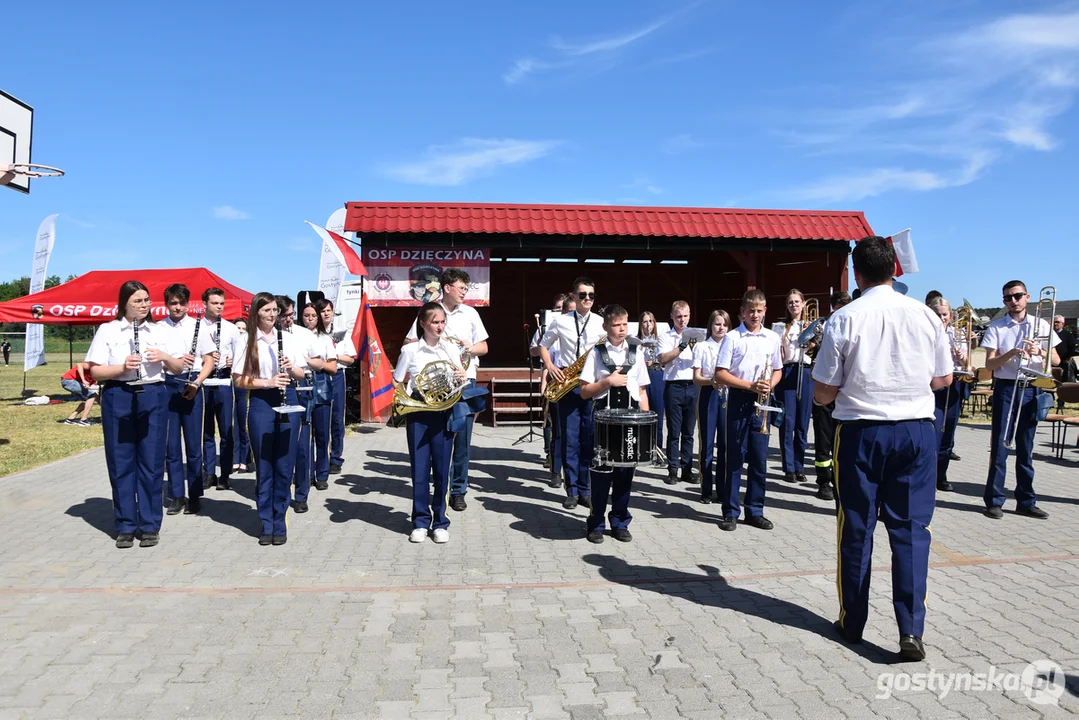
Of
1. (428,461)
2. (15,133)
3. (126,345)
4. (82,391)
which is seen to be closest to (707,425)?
(428,461)

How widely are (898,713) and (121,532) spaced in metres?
5.57

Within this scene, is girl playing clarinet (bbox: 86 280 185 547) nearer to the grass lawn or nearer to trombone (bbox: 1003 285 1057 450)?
the grass lawn

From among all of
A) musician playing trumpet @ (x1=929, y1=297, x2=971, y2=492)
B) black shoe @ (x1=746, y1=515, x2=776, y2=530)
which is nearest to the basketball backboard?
black shoe @ (x1=746, y1=515, x2=776, y2=530)

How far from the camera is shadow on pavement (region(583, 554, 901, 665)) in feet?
13.2

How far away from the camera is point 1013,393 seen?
6922mm

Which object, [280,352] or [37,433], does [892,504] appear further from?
[37,433]

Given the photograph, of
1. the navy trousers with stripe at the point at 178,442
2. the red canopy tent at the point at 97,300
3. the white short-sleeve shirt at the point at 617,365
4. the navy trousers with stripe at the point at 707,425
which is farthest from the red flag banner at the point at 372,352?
the red canopy tent at the point at 97,300

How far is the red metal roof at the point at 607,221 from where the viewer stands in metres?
14.0

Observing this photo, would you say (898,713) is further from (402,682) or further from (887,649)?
(402,682)

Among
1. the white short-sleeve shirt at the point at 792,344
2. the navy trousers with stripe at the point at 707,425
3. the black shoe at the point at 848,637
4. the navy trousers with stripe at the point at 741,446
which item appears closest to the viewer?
the black shoe at the point at 848,637

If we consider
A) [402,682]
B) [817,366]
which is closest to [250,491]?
[402,682]

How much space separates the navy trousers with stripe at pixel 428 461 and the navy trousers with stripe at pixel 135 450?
1.99 m

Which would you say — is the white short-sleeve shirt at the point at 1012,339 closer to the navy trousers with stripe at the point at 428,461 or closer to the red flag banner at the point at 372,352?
the navy trousers with stripe at the point at 428,461

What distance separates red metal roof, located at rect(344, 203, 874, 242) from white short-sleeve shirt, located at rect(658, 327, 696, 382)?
559cm
